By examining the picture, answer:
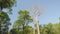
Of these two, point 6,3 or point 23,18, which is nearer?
point 6,3

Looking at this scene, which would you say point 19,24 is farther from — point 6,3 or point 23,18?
point 6,3

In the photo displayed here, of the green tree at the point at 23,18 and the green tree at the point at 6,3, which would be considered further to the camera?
the green tree at the point at 23,18

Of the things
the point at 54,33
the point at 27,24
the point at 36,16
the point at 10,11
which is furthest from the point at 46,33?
the point at 10,11

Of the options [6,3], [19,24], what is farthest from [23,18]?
[6,3]

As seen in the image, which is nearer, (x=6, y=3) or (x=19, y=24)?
(x=6, y=3)

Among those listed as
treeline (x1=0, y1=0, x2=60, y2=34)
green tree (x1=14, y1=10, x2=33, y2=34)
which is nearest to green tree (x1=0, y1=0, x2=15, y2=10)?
treeline (x1=0, y1=0, x2=60, y2=34)

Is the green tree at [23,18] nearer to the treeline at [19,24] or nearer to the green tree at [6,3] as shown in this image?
the treeline at [19,24]

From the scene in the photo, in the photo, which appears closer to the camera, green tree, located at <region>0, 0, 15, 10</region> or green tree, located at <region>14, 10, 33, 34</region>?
green tree, located at <region>0, 0, 15, 10</region>

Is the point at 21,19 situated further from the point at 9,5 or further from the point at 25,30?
the point at 9,5

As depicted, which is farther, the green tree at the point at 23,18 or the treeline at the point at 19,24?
the green tree at the point at 23,18

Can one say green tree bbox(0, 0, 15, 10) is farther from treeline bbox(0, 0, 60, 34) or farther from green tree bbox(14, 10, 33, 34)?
green tree bbox(14, 10, 33, 34)

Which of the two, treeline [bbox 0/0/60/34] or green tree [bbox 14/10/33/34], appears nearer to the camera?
treeline [bbox 0/0/60/34]

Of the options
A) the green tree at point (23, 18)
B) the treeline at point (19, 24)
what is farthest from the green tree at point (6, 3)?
the green tree at point (23, 18)

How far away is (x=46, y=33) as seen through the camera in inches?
2623
